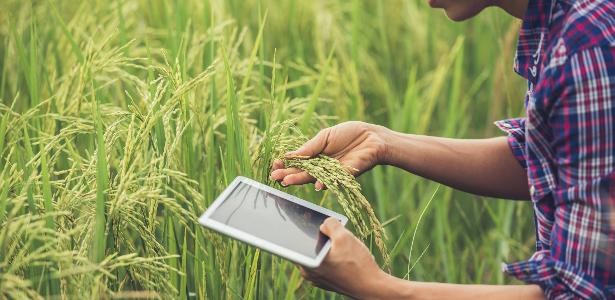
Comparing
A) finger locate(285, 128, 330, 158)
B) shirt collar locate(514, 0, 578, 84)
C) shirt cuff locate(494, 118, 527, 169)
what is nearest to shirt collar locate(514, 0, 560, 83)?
shirt collar locate(514, 0, 578, 84)

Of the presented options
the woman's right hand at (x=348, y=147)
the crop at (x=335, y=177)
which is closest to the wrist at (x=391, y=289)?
the crop at (x=335, y=177)

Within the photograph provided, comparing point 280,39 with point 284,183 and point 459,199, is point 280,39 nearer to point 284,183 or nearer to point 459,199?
point 459,199

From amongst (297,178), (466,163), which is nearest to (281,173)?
(297,178)

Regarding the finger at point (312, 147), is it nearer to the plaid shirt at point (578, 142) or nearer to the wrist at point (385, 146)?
the wrist at point (385, 146)

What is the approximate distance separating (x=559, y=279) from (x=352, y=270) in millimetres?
389

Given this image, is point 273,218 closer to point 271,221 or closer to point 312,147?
point 271,221

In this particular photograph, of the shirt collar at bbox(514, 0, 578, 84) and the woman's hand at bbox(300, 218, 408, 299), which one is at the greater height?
the shirt collar at bbox(514, 0, 578, 84)

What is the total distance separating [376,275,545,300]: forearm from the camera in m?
1.60

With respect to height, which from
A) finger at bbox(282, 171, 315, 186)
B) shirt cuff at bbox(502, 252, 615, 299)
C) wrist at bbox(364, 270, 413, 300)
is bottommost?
wrist at bbox(364, 270, 413, 300)

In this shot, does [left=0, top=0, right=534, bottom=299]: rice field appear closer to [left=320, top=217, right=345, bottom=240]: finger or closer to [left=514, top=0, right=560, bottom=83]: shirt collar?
[left=320, top=217, right=345, bottom=240]: finger

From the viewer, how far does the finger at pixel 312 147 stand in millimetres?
1893

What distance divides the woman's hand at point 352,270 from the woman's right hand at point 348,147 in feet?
0.93

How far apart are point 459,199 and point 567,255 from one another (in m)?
1.60

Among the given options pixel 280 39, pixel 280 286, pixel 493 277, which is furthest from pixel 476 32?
pixel 280 286
